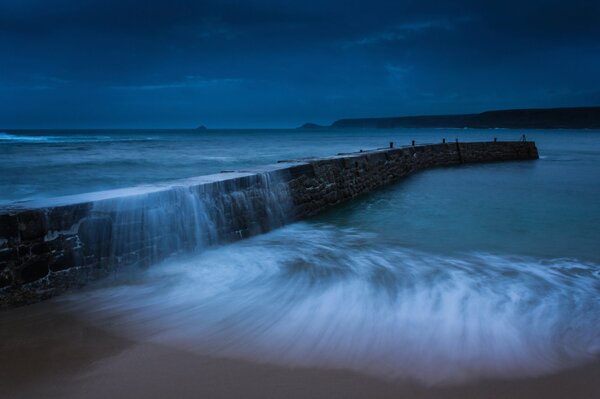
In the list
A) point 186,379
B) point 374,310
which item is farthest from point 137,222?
point 374,310

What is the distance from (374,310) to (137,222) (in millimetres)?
2833

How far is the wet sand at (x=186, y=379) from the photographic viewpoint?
8.52ft

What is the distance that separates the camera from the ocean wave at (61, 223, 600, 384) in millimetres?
3043

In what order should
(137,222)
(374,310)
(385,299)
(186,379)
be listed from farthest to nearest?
(137,222) → (385,299) → (374,310) → (186,379)

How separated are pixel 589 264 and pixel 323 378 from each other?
4.18 metres

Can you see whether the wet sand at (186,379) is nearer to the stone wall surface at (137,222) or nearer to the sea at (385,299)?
the sea at (385,299)

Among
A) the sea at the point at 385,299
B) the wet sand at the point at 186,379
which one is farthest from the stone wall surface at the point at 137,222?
the wet sand at the point at 186,379

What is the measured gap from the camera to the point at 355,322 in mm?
3662

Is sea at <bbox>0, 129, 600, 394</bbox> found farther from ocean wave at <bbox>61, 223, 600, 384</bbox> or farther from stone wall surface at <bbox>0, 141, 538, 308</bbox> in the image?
stone wall surface at <bbox>0, 141, 538, 308</bbox>

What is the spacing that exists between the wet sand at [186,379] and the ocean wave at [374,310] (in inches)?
4.6

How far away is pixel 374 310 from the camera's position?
392cm

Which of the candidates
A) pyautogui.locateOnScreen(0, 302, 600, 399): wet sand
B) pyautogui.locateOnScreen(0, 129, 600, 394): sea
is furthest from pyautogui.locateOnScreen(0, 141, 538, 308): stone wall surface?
pyautogui.locateOnScreen(0, 302, 600, 399): wet sand

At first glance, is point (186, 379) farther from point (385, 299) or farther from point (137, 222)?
point (137, 222)

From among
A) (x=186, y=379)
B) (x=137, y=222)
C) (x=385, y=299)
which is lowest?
(x=385, y=299)
